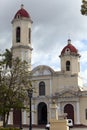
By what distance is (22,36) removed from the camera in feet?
208

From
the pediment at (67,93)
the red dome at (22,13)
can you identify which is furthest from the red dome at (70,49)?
the red dome at (22,13)

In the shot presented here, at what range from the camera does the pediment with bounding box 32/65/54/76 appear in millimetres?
61344

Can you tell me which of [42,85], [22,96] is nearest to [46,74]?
[42,85]

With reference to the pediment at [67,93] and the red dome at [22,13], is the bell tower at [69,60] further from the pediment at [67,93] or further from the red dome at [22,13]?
the red dome at [22,13]

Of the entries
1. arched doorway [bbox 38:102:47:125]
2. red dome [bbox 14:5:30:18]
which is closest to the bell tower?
arched doorway [bbox 38:102:47:125]

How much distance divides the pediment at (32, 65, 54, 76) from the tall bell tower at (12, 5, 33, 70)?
257cm

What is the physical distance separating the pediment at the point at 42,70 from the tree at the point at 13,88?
19.4 m

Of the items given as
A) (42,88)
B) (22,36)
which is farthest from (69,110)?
(22,36)

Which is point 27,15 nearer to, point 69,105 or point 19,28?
point 19,28

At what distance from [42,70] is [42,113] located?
748cm

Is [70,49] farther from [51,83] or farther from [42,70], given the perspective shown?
[51,83]

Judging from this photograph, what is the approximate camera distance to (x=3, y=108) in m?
35.9

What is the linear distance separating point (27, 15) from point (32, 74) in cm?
1098

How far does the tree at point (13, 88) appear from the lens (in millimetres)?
36816
